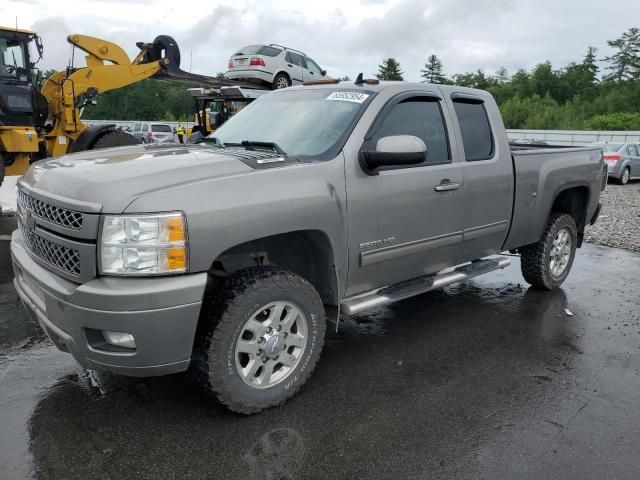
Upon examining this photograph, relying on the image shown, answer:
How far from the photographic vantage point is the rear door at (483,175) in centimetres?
446

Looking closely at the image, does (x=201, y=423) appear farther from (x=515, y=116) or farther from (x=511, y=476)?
(x=515, y=116)

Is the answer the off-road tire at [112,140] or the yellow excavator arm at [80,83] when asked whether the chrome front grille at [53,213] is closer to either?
the off-road tire at [112,140]

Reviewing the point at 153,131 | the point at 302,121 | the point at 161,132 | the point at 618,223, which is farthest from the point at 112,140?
the point at 153,131

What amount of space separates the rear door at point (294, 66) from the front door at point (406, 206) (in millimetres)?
15916

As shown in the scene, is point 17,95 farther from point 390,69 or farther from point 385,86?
point 390,69

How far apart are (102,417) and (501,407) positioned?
2.36m

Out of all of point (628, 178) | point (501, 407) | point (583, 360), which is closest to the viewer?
point (501, 407)

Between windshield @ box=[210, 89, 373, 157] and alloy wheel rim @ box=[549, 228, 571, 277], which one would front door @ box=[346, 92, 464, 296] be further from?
alloy wheel rim @ box=[549, 228, 571, 277]

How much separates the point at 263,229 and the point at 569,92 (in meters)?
71.3

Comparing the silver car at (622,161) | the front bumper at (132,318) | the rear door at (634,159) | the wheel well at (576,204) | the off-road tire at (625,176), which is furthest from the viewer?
the rear door at (634,159)

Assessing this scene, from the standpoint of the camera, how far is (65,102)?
11.3 meters

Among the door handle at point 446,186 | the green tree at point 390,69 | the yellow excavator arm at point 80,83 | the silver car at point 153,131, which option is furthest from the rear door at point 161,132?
the green tree at point 390,69

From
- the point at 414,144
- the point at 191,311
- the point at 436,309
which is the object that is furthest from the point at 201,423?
the point at 436,309

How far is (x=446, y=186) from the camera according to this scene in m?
4.15
